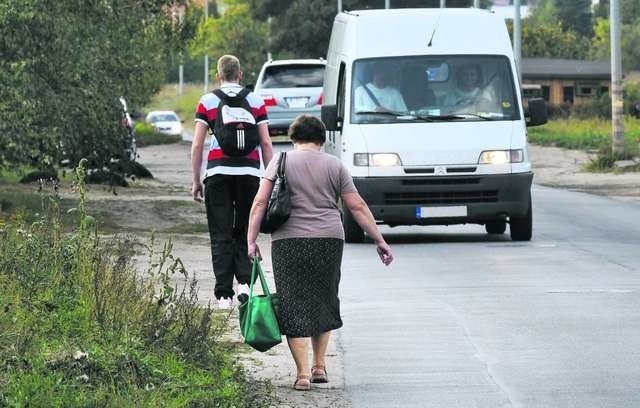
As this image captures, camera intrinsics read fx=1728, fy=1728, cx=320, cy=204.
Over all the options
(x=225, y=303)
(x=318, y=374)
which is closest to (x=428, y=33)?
(x=225, y=303)

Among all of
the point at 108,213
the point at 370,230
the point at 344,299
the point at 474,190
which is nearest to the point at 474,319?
the point at 344,299

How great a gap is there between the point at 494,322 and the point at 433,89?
7430mm

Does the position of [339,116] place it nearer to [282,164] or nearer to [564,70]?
[282,164]

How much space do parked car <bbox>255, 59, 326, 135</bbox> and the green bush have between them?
2472 cm

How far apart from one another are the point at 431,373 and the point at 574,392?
3.63 ft

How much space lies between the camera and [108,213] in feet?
77.3

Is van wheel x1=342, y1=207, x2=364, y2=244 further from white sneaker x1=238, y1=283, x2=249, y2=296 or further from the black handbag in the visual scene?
the black handbag

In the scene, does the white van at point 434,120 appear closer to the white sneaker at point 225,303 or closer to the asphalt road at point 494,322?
the asphalt road at point 494,322

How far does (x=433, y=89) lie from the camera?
19438mm

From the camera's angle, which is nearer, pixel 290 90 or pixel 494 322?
pixel 494 322

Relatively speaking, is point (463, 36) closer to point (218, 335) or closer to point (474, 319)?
point (474, 319)

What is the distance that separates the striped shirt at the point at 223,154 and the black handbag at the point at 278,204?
2.63 meters

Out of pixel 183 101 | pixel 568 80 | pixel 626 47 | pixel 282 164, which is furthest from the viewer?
pixel 183 101

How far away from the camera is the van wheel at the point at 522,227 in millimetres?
19161
